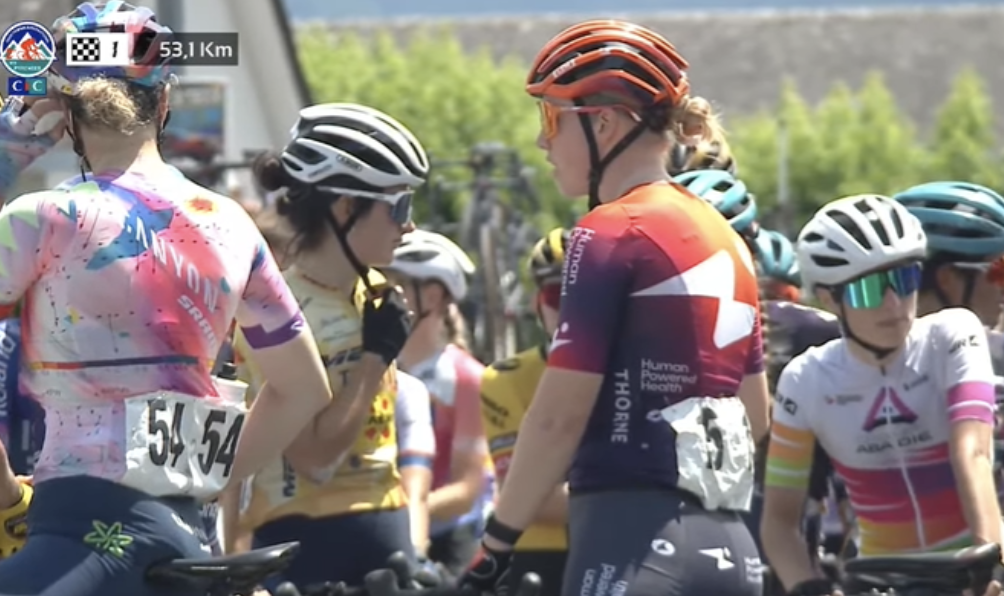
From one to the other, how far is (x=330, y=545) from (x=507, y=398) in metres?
1.78

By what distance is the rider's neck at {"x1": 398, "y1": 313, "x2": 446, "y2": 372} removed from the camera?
9.88 m

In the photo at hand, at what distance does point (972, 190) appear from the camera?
7.11 metres

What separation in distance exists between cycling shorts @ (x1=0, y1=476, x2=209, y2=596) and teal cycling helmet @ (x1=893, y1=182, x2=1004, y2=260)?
297 centimetres

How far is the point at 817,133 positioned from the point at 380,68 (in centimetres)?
1509

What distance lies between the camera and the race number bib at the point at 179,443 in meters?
4.92

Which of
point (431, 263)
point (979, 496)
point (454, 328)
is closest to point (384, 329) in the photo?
point (979, 496)

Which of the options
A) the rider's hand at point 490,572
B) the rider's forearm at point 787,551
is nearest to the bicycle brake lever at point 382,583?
the rider's hand at point 490,572

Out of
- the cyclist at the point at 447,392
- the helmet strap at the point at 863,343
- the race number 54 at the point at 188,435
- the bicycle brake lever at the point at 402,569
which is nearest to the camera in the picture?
the race number 54 at the point at 188,435

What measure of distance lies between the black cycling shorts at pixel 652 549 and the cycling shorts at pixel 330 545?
1603 millimetres

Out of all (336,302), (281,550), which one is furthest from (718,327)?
(336,302)

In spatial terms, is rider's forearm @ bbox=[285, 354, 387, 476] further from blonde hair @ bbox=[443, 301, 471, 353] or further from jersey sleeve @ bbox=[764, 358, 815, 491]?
blonde hair @ bbox=[443, 301, 471, 353]

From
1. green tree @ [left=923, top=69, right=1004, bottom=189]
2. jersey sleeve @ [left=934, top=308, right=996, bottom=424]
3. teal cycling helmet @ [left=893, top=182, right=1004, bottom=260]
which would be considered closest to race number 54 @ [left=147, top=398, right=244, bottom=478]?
jersey sleeve @ [left=934, top=308, right=996, bottom=424]

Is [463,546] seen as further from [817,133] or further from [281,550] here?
[817,133]

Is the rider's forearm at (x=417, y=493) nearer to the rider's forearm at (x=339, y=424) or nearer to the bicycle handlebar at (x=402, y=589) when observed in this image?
the rider's forearm at (x=339, y=424)
